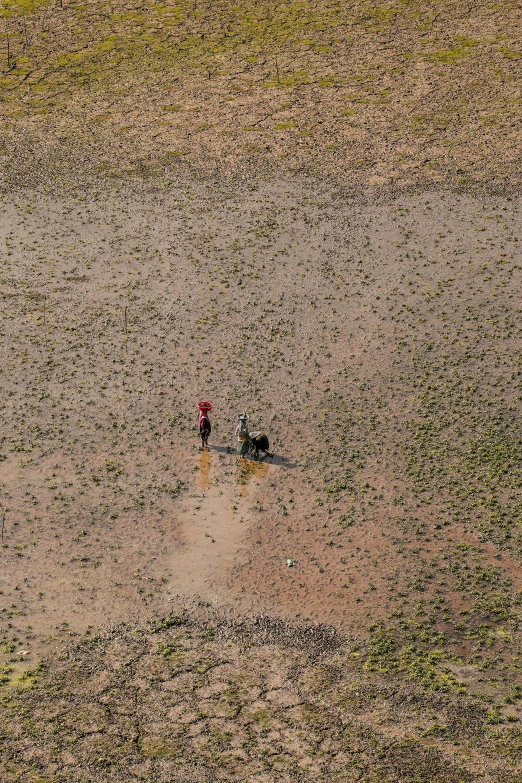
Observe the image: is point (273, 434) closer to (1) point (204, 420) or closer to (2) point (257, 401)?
(2) point (257, 401)

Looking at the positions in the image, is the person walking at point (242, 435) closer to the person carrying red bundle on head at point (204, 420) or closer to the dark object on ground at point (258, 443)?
the dark object on ground at point (258, 443)

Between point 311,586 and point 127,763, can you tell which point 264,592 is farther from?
point 127,763

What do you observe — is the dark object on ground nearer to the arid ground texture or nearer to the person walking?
the person walking

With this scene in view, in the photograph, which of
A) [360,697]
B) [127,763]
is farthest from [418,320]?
[127,763]

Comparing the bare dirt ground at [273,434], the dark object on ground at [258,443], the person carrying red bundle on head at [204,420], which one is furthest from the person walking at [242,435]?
the person carrying red bundle on head at [204,420]

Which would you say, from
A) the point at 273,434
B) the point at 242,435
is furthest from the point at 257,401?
the point at 242,435
